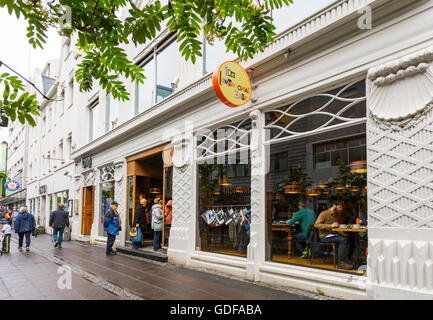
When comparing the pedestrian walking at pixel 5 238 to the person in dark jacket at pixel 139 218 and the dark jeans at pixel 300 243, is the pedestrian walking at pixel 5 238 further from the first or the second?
the dark jeans at pixel 300 243

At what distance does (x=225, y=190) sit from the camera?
949 cm

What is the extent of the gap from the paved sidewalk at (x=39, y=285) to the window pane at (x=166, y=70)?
21.0ft

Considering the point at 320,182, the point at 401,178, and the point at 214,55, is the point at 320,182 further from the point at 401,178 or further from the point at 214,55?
the point at 214,55

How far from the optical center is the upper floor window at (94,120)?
18.1m

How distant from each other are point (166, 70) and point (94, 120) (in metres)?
7.78

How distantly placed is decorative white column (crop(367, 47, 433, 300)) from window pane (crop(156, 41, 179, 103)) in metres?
7.48

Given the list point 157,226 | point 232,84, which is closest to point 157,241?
point 157,226

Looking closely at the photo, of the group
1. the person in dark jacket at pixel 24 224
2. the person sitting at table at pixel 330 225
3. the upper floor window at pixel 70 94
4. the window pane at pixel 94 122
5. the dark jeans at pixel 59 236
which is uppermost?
the upper floor window at pixel 70 94

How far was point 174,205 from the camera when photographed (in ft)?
35.4

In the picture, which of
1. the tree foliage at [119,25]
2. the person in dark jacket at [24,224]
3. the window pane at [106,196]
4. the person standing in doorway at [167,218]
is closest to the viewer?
the tree foliage at [119,25]

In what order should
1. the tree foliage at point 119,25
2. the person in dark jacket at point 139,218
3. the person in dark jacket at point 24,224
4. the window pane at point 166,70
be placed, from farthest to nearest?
A: the person in dark jacket at point 24,224 → the person in dark jacket at point 139,218 → the window pane at point 166,70 → the tree foliage at point 119,25

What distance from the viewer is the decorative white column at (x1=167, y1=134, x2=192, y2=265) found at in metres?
10.0

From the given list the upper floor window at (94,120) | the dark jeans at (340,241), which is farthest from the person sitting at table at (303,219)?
the upper floor window at (94,120)
